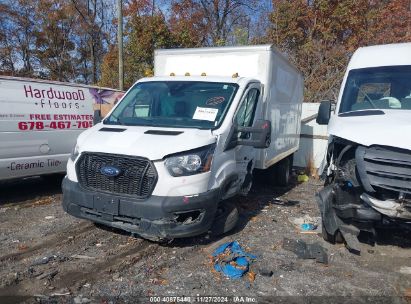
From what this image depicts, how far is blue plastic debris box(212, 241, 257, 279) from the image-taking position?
14.1 ft

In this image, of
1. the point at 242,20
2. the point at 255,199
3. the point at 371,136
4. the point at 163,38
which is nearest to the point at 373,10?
the point at 242,20

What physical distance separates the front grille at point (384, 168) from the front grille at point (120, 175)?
95.0 inches

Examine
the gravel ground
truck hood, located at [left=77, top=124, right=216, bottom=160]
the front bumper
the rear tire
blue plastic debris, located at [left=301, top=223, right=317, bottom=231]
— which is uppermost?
truck hood, located at [left=77, top=124, right=216, bottom=160]

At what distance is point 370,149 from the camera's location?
4.38 metres

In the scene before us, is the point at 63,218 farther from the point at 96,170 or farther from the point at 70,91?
the point at 70,91

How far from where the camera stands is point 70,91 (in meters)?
7.55

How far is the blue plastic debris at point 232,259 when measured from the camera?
4.30m

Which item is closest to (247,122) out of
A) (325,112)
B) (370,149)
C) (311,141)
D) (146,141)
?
(325,112)

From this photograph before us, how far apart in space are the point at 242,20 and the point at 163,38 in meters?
12.8

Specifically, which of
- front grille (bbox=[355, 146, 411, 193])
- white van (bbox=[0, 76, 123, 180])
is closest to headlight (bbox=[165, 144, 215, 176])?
front grille (bbox=[355, 146, 411, 193])

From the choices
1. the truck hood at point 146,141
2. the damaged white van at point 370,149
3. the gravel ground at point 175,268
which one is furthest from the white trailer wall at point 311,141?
the truck hood at point 146,141

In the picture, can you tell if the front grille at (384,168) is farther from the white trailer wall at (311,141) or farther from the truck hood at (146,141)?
the white trailer wall at (311,141)

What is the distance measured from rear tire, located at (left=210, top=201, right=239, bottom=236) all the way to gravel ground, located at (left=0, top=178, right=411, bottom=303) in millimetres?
154

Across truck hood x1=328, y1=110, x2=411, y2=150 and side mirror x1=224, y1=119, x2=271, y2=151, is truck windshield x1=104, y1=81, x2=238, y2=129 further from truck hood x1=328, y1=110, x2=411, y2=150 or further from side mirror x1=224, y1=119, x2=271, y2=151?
truck hood x1=328, y1=110, x2=411, y2=150
